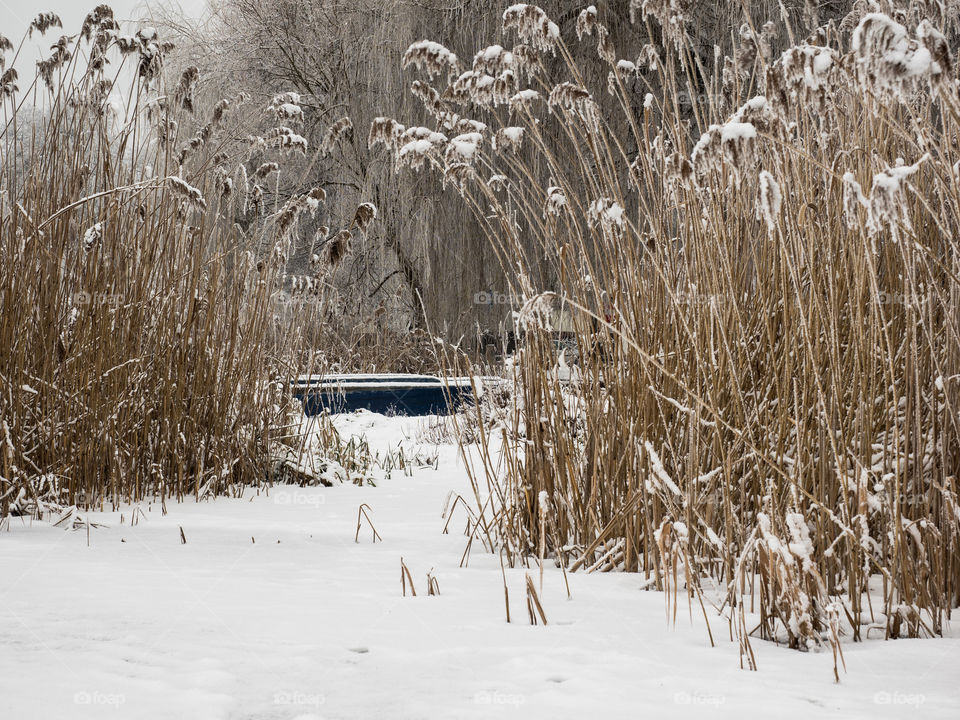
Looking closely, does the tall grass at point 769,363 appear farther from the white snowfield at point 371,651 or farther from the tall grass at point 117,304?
the tall grass at point 117,304

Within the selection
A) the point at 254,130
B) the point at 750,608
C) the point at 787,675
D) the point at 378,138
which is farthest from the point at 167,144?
the point at 254,130

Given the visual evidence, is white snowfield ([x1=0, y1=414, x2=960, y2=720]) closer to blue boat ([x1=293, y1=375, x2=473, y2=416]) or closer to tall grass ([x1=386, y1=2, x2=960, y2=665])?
tall grass ([x1=386, y1=2, x2=960, y2=665])

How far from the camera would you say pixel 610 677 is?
1140mm

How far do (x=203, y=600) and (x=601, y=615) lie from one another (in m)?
0.67

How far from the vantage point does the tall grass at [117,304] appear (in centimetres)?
225

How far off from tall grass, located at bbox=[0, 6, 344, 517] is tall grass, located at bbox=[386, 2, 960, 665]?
1009 millimetres

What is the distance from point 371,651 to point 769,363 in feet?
2.88

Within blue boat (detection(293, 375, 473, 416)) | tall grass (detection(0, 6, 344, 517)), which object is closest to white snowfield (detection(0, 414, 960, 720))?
tall grass (detection(0, 6, 344, 517))

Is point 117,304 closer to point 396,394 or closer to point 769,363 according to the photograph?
point 769,363

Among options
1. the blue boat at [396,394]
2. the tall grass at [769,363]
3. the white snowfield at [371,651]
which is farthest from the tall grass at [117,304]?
the blue boat at [396,394]

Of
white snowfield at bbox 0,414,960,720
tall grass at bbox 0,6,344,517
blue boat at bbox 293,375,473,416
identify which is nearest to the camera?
white snowfield at bbox 0,414,960,720

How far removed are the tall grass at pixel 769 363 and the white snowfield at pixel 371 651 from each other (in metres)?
0.10

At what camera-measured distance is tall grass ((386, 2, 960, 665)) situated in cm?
128

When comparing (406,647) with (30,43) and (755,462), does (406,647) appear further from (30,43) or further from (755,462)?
(30,43)
